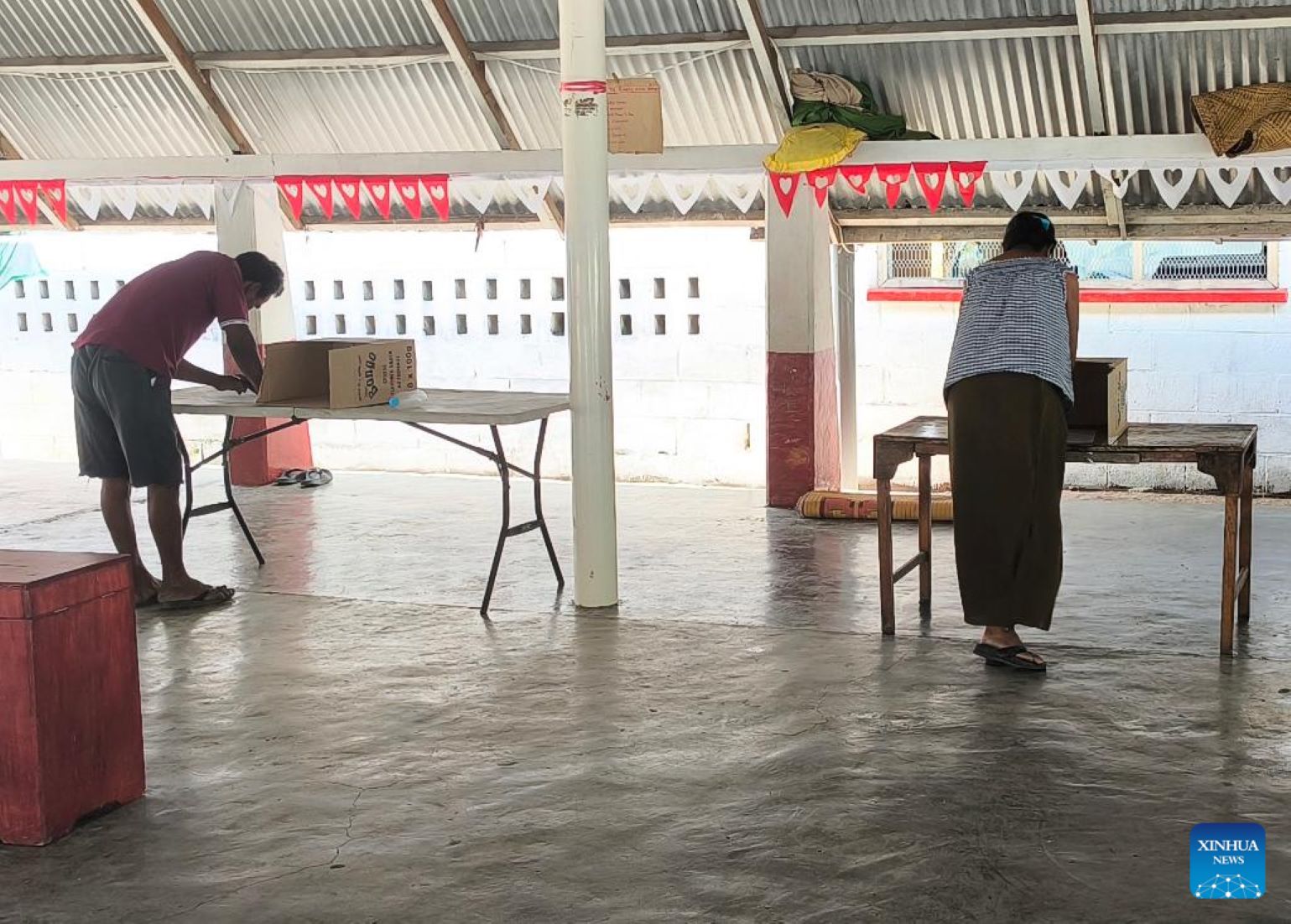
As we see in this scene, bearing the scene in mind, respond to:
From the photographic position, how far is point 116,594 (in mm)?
4148

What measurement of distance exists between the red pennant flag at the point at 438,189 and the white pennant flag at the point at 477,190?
10 centimetres

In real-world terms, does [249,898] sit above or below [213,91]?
below

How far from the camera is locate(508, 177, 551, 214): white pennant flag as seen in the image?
9.24 meters

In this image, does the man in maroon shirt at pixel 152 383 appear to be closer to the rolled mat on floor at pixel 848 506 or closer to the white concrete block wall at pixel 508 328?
the rolled mat on floor at pixel 848 506

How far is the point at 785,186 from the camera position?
8.69 meters

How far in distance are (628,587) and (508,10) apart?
3.67 m

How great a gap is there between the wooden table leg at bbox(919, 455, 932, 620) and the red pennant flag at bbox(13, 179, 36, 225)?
6608 mm

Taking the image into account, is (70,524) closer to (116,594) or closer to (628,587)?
(628,587)

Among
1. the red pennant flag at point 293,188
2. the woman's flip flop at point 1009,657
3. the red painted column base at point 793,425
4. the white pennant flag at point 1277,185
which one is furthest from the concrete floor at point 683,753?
the red pennant flag at point 293,188

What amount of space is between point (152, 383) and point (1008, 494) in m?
3.53

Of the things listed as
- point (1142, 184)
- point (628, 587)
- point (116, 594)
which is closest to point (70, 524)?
point (628, 587)

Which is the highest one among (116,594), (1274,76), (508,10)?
(508,10)

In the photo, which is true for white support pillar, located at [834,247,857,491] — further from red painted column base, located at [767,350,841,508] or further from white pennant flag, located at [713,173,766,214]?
red painted column base, located at [767,350,841,508]

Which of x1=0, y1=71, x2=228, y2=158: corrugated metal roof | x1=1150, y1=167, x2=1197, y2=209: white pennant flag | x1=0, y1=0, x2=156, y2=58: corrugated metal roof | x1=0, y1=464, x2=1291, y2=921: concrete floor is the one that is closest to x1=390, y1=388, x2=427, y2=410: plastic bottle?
x1=0, y1=464, x2=1291, y2=921: concrete floor
